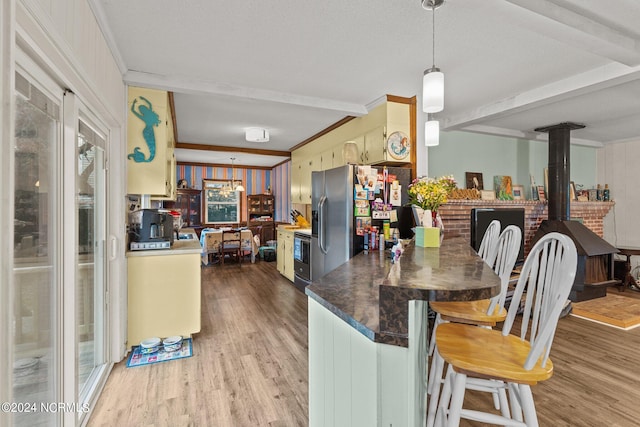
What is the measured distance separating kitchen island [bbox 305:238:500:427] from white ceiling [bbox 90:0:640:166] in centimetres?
163

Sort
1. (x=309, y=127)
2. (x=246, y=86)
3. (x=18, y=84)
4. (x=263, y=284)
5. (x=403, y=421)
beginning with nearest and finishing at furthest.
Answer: (x=403, y=421), (x=18, y=84), (x=246, y=86), (x=309, y=127), (x=263, y=284)

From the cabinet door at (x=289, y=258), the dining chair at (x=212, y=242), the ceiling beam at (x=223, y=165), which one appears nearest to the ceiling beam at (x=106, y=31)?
the cabinet door at (x=289, y=258)

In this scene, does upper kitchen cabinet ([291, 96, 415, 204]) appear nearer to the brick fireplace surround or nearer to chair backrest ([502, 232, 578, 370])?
the brick fireplace surround

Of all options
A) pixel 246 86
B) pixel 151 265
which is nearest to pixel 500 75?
pixel 246 86

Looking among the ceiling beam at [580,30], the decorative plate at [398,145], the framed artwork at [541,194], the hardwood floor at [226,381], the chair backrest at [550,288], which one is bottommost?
the hardwood floor at [226,381]

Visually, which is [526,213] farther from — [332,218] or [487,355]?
[487,355]

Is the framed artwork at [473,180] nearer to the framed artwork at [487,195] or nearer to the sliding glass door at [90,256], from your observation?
the framed artwork at [487,195]

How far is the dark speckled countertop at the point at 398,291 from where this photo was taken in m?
0.94

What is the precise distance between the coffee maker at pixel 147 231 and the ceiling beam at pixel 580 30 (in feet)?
10.2

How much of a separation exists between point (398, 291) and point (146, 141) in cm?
282

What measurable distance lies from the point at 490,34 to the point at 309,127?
2855 mm

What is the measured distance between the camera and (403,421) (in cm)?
93

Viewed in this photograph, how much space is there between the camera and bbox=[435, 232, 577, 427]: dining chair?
1081mm

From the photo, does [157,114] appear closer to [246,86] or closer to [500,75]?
[246,86]
